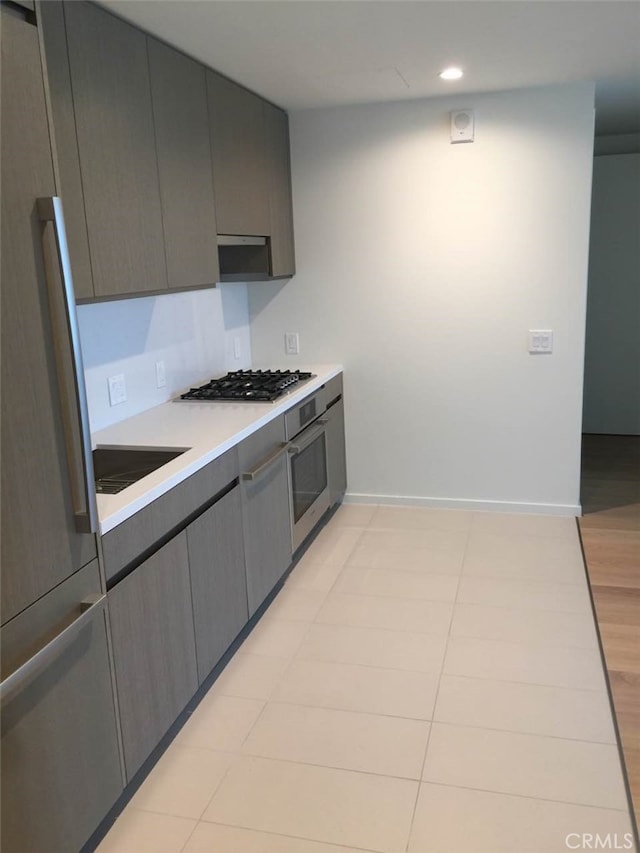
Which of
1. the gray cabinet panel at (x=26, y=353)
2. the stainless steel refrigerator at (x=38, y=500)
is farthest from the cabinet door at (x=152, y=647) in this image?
the gray cabinet panel at (x=26, y=353)

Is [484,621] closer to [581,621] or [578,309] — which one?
[581,621]

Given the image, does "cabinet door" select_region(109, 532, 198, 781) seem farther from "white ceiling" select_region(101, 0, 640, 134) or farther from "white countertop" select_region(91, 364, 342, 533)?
"white ceiling" select_region(101, 0, 640, 134)

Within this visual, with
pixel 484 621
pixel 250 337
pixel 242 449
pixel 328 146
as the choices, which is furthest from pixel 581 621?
pixel 328 146

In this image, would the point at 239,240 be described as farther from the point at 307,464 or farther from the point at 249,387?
the point at 307,464

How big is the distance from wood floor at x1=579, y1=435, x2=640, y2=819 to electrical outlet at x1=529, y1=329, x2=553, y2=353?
1.01 meters

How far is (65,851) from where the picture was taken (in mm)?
1744

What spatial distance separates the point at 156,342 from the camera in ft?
11.0

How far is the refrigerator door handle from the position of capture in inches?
63.3

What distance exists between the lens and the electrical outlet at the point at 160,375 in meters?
3.36

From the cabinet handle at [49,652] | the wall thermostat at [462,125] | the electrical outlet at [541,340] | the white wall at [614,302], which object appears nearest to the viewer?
the cabinet handle at [49,652]

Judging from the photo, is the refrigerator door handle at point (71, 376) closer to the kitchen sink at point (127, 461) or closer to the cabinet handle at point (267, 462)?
the kitchen sink at point (127, 461)

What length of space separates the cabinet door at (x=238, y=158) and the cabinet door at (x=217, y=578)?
1.35 metres

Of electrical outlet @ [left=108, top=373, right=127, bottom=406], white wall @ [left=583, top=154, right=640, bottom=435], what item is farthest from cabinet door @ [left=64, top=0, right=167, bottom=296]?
white wall @ [left=583, top=154, right=640, bottom=435]

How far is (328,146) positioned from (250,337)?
3.97 ft
